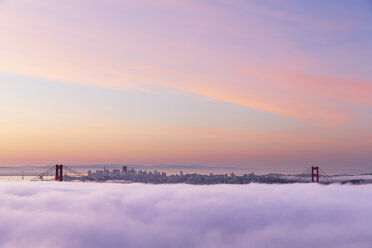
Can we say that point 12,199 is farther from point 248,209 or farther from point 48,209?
point 248,209

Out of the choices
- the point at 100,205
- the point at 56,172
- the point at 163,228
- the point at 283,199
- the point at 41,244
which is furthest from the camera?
the point at 163,228

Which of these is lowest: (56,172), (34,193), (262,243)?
(262,243)

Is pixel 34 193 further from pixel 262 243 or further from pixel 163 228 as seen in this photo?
pixel 262 243

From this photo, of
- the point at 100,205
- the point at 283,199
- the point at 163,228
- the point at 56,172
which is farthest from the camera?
the point at 163,228

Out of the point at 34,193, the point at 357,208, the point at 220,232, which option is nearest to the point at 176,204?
the point at 220,232

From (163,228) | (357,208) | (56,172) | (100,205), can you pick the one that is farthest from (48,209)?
(357,208)

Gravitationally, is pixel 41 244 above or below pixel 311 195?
below

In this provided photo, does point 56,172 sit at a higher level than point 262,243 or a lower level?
higher

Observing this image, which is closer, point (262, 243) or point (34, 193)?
point (34, 193)

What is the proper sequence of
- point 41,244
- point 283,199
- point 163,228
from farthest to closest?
point 163,228 < point 283,199 < point 41,244
